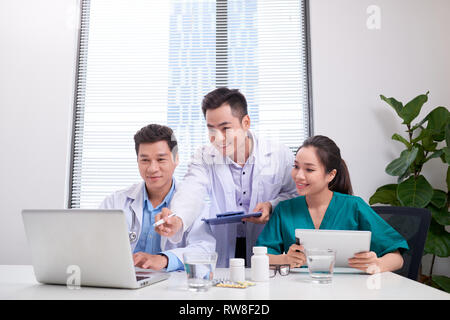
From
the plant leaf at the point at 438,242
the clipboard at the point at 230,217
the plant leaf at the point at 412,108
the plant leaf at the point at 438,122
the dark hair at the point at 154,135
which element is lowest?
the plant leaf at the point at 438,242

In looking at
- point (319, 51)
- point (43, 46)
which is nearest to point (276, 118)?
point (319, 51)

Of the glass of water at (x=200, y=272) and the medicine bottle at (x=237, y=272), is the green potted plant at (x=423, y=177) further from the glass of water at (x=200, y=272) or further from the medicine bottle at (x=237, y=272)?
the glass of water at (x=200, y=272)

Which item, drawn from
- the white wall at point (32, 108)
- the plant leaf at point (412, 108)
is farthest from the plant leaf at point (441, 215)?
the white wall at point (32, 108)

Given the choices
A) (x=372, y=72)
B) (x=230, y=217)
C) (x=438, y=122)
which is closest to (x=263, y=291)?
(x=230, y=217)

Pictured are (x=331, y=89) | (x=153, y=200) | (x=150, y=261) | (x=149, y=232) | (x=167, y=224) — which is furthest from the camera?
(x=331, y=89)

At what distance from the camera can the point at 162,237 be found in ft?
5.69

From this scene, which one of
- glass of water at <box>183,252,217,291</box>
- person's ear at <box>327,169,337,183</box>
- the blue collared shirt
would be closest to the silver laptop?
glass of water at <box>183,252,217,291</box>

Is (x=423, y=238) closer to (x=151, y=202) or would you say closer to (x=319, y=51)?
(x=151, y=202)

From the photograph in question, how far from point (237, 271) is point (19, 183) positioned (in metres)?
2.37

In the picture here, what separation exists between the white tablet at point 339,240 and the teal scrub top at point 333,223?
295 mm

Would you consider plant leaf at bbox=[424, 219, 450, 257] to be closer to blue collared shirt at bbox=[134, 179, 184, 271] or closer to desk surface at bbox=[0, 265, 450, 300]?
desk surface at bbox=[0, 265, 450, 300]

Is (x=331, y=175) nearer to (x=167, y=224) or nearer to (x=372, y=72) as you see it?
(x=167, y=224)

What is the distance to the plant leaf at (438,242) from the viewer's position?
2.34 metres

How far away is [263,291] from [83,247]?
1.53ft
